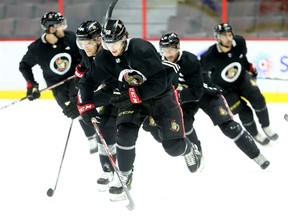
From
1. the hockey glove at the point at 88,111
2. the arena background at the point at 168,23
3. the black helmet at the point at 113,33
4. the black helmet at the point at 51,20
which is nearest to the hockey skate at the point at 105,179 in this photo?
the hockey glove at the point at 88,111

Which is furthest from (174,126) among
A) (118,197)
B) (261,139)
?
(261,139)

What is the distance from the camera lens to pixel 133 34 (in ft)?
27.2

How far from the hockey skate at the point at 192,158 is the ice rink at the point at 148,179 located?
8cm

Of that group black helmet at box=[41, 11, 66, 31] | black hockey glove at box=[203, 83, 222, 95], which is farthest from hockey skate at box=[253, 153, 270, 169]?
black helmet at box=[41, 11, 66, 31]

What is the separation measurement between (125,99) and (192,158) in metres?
0.73

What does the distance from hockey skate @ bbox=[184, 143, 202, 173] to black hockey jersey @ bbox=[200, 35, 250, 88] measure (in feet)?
2.95

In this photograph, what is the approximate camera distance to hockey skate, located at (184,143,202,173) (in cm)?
461

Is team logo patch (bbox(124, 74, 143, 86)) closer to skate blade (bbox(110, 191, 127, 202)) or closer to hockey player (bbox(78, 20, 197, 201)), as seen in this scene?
hockey player (bbox(78, 20, 197, 201))

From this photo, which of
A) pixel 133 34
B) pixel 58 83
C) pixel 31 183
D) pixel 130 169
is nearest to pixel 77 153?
pixel 58 83

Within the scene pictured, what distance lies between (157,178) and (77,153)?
1.02 meters

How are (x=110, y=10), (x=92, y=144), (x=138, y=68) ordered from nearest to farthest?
(x=138, y=68) → (x=92, y=144) → (x=110, y=10)

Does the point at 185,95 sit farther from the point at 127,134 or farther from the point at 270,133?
the point at 270,133

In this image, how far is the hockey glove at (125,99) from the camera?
4090 mm

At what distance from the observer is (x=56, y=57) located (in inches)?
225
